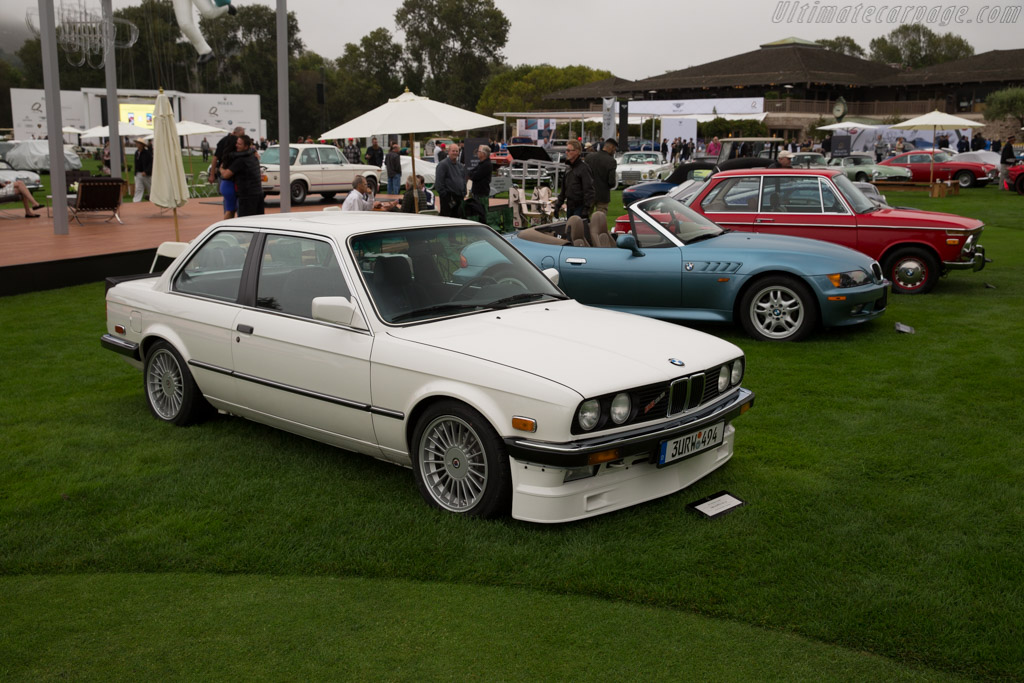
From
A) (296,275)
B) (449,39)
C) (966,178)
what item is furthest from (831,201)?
(449,39)

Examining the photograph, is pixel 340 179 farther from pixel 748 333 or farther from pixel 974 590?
pixel 974 590

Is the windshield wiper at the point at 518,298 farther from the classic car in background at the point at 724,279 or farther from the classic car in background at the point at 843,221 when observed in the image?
the classic car in background at the point at 843,221

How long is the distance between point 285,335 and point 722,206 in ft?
25.3

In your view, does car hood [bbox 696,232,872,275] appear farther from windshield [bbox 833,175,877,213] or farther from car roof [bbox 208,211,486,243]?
car roof [bbox 208,211,486,243]

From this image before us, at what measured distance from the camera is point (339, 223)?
18.2 feet

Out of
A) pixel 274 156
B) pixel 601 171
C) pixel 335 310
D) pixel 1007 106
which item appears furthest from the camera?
pixel 1007 106

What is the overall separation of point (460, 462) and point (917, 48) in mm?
129425

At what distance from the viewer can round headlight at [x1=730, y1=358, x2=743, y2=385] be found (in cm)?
512

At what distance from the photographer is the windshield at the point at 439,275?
5109 mm

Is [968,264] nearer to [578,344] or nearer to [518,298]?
[518,298]

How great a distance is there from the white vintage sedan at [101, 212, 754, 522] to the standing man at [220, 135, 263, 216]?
359 inches

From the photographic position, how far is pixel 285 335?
529cm

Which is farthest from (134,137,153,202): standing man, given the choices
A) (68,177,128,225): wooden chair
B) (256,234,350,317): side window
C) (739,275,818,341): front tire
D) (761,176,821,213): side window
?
(256,234,350,317): side window

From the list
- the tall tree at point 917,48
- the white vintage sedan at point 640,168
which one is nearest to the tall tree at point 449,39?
the tall tree at point 917,48
